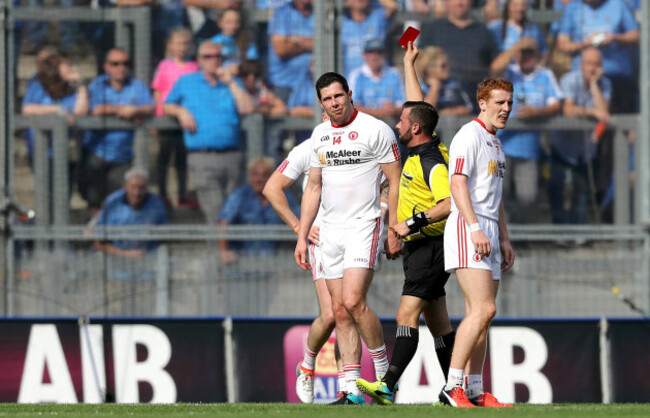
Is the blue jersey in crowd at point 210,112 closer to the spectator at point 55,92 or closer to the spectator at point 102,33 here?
the spectator at point 102,33

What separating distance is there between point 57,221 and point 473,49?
4200 millimetres

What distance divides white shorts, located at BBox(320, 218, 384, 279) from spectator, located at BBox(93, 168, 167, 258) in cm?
370

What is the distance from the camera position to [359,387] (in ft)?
25.4

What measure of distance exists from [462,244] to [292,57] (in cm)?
502

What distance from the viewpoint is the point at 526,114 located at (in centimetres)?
1185

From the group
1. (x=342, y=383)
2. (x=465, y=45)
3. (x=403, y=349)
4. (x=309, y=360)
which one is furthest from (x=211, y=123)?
(x=403, y=349)

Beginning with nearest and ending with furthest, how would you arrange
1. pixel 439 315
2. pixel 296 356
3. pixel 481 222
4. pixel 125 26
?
pixel 481 222 < pixel 439 315 < pixel 296 356 < pixel 125 26

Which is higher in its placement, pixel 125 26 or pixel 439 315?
pixel 125 26

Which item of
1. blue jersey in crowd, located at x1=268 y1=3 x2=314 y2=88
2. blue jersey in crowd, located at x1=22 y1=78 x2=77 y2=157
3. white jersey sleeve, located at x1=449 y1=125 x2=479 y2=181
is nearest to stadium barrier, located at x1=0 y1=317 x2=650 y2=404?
blue jersey in crowd, located at x1=22 y1=78 x2=77 y2=157

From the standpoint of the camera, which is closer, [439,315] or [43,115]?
[439,315]

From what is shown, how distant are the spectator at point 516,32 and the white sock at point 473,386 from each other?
5055 millimetres

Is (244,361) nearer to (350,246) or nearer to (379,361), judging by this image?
(379,361)

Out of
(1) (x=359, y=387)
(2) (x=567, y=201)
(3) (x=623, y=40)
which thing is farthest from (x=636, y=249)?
(1) (x=359, y=387)

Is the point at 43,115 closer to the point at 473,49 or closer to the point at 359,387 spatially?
the point at 473,49
